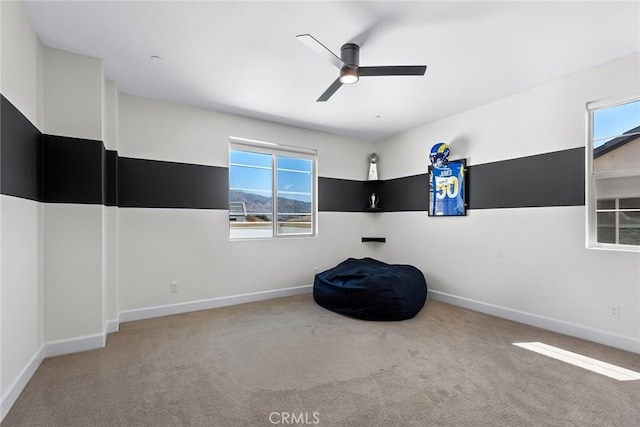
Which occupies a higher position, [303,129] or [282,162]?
[303,129]

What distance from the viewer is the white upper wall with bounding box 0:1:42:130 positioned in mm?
1973

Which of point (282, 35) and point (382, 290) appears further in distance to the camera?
point (382, 290)

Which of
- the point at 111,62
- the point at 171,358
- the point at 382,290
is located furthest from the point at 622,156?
the point at 111,62

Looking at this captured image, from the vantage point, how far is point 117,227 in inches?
137

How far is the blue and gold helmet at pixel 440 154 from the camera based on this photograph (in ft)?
14.3

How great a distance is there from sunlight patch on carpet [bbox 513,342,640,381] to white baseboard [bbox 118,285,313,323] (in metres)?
3.07

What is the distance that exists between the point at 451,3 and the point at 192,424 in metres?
3.29

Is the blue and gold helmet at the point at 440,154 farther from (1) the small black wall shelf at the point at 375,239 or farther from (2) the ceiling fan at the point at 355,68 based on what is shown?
(2) the ceiling fan at the point at 355,68

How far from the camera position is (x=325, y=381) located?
227cm

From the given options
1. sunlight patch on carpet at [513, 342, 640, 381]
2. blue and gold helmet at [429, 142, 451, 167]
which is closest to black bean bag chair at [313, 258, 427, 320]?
sunlight patch on carpet at [513, 342, 640, 381]

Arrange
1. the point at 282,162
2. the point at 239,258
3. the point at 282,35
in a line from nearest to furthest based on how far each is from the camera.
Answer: the point at 282,35, the point at 239,258, the point at 282,162

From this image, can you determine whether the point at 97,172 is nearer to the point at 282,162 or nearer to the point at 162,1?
the point at 162,1

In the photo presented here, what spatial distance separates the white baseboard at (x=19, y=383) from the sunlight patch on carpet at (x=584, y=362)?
410 cm

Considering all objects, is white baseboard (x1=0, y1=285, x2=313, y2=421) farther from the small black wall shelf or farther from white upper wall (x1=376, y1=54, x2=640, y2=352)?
white upper wall (x1=376, y1=54, x2=640, y2=352)
